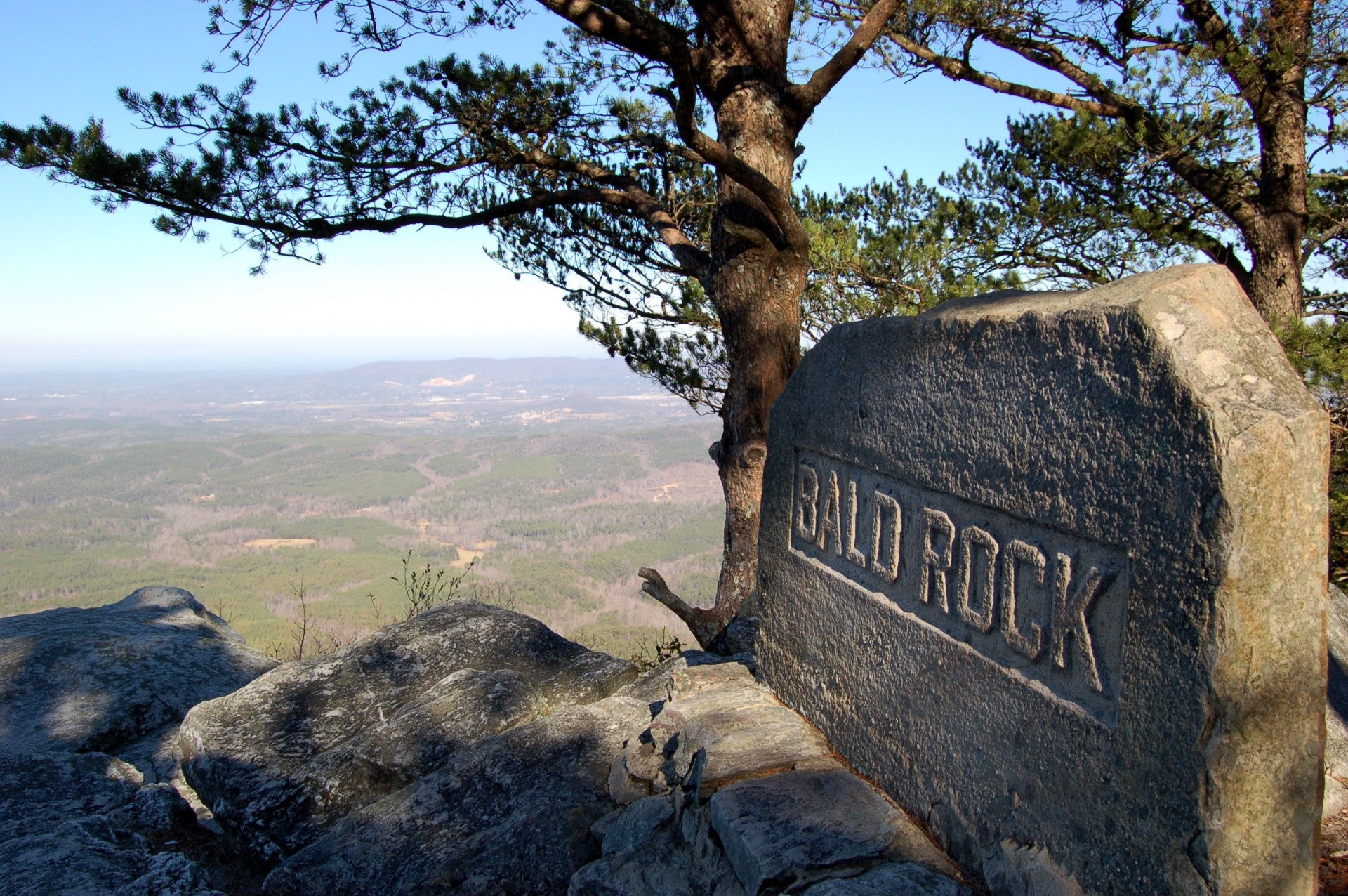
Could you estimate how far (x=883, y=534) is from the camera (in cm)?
225

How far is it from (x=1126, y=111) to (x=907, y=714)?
4872 millimetres

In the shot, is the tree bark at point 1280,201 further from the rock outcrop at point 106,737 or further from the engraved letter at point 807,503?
the rock outcrop at point 106,737

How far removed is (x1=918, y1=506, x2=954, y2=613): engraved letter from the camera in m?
2.02

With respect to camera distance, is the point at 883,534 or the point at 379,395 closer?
the point at 883,534

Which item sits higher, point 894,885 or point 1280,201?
point 1280,201

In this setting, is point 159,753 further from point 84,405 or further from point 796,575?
point 84,405

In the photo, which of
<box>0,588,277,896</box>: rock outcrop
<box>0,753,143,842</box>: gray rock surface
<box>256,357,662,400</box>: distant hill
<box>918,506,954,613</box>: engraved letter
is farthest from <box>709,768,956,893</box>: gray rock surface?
<box>256,357,662,400</box>: distant hill

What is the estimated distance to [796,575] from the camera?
2688 mm

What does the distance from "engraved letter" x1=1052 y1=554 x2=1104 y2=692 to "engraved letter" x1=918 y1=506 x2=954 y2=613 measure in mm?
332

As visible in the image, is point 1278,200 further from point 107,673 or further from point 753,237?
point 107,673

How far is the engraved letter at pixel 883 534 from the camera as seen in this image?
2.20 m

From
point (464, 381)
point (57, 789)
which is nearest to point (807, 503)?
point (57, 789)

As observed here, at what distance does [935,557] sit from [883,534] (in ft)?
0.69

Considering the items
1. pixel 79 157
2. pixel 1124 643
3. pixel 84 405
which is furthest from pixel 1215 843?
pixel 84 405
